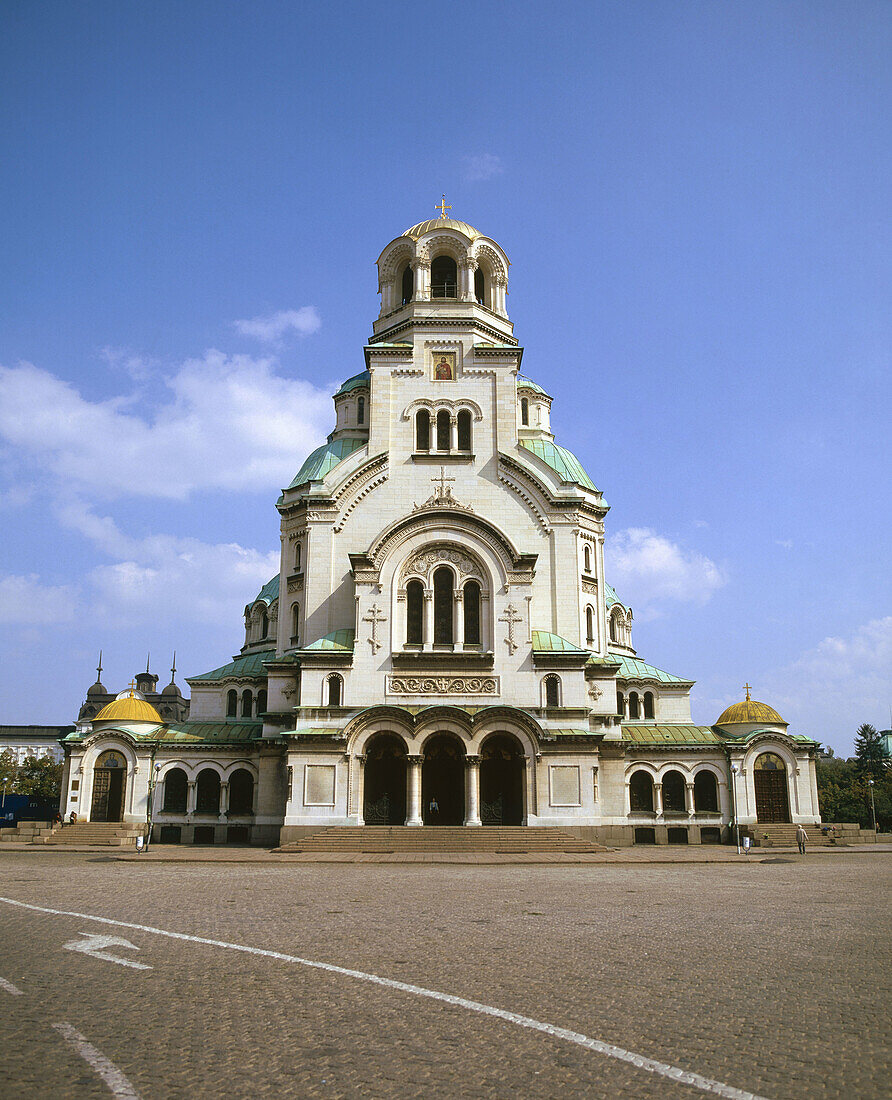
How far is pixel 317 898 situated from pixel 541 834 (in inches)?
743

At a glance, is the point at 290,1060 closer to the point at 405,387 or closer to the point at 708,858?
the point at 708,858

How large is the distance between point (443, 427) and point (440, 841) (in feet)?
64.1

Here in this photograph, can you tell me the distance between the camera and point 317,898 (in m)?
20.0

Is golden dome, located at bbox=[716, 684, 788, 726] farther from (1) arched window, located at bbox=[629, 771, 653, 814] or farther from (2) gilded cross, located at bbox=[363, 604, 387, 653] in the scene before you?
(2) gilded cross, located at bbox=[363, 604, 387, 653]

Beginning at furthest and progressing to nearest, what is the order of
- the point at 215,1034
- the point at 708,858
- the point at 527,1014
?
the point at 708,858 → the point at 527,1014 → the point at 215,1034

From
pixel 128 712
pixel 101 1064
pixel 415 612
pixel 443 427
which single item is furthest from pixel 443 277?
pixel 101 1064

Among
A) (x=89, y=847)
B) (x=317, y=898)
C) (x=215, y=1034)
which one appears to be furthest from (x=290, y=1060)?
(x=89, y=847)

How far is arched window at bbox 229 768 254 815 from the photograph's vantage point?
4528 cm

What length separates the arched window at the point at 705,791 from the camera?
45.5 metres

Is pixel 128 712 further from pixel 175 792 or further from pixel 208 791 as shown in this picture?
pixel 208 791

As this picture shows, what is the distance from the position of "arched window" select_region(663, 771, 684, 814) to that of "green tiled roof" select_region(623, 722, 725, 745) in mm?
1566

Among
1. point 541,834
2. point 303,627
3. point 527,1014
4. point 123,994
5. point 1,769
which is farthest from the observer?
point 1,769

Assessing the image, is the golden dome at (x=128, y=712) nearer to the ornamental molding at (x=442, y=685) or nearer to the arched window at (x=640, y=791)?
the ornamental molding at (x=442, y=685)

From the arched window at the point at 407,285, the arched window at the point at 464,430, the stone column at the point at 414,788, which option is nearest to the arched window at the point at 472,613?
the stone column at the point at 414,788
